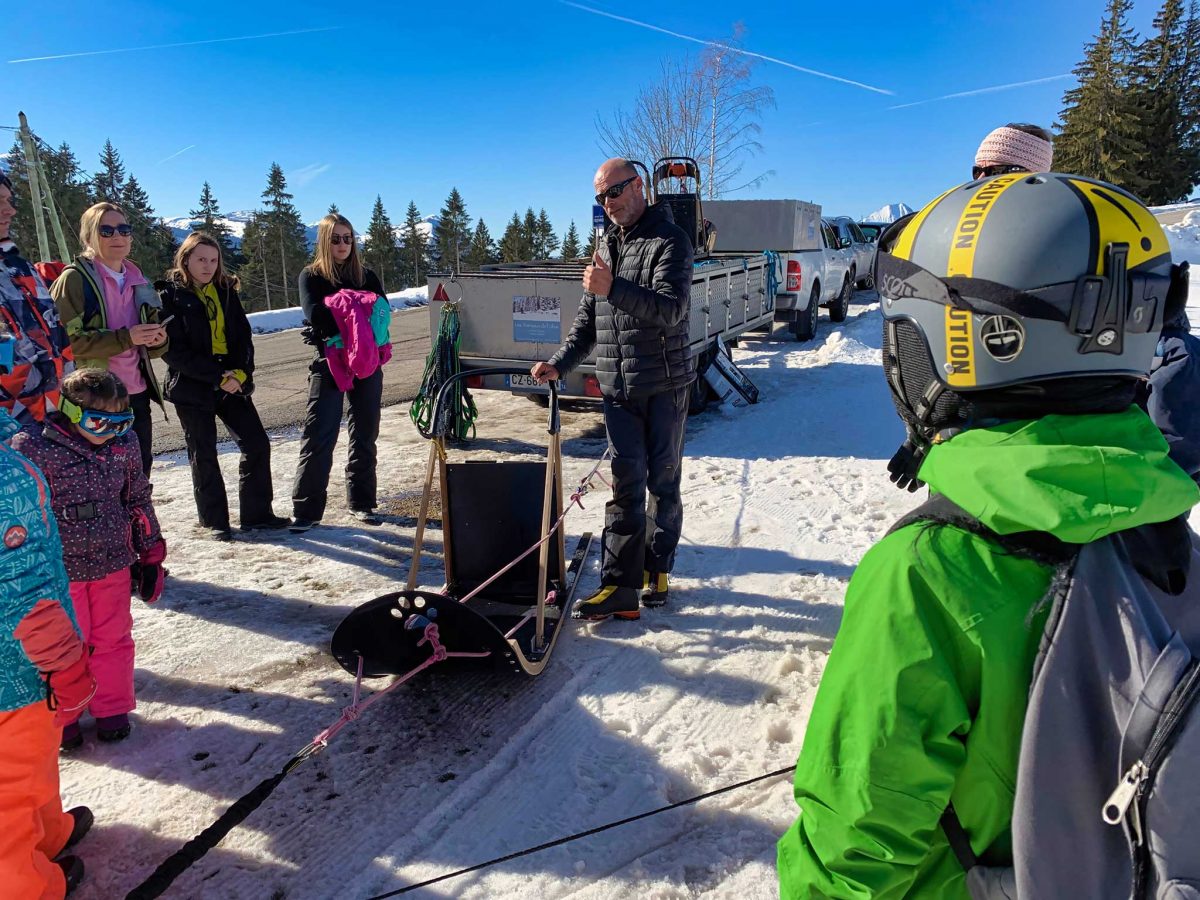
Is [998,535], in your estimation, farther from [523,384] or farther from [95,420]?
[523,384]

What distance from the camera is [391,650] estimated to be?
3.15m

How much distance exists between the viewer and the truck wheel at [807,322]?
13.2 m

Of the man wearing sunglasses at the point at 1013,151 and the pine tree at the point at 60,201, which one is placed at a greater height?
the pine tree at the point at 60,201

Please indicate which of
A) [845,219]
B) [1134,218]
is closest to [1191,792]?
[1134,218]

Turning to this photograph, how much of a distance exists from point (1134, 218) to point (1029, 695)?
2.46 feet

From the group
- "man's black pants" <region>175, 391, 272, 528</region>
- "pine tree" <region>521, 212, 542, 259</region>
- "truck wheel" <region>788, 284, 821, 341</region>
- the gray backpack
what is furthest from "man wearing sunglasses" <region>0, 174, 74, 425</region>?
"pine tree" <region>521, 212, 542, 259</region>

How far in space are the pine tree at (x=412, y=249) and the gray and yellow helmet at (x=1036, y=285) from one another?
62844 mm

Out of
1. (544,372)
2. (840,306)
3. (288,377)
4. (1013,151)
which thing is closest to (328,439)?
(544,372)

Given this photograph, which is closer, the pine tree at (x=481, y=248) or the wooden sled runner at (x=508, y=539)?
the wooden sled runner at (x=508, y=539)

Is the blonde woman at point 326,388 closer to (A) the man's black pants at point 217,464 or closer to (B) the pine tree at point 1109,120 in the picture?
(A) the man's black pants at point 217,464

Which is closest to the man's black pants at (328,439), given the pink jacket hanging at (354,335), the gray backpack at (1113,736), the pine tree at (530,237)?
the pink jacket hanging at (354,335)

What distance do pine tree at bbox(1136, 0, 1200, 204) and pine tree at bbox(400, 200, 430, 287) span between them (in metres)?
47.7

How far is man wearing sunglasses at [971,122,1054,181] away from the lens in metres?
3.44

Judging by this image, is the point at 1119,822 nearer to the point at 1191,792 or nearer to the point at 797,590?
the point at 1191,792
